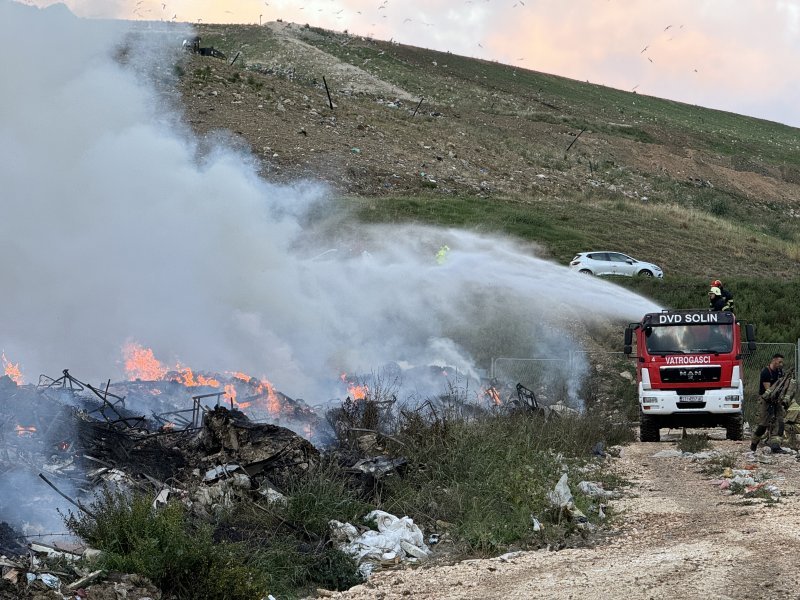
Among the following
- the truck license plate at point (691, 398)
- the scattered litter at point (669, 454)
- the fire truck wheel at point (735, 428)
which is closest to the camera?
the scattered litter at point (669, 454)

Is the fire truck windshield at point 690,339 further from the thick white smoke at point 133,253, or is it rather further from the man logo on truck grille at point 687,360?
the thick white smoke at point 133,253

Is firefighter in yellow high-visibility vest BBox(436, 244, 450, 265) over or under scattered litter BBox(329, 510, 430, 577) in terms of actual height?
over

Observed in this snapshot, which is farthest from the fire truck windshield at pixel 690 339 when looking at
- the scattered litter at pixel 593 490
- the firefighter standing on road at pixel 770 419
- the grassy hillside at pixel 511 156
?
the grassy hillside at pixel 511 156

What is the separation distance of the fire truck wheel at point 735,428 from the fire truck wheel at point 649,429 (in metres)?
1.35

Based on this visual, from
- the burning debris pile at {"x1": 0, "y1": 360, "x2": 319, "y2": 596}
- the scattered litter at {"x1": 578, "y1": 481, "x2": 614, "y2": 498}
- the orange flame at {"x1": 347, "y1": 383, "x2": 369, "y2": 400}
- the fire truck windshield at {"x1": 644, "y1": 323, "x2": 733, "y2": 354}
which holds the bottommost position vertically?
the scattered litter at {"x1": 578, "y1": 481, "x2": 614, "y2": 498}

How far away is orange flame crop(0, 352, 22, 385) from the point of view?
18719mm

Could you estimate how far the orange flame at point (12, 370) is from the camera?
61.4 feet

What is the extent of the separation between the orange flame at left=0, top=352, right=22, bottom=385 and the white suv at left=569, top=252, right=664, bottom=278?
2240 centimetres

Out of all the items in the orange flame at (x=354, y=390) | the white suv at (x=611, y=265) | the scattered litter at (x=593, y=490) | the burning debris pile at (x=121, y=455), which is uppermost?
the white suv at (x=611, y=265)

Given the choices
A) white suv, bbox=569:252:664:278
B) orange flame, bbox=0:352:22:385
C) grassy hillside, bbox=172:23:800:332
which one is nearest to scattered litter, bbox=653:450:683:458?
orange flame, bbox=0:352:22:385

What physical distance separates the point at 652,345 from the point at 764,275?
24667 millimetres

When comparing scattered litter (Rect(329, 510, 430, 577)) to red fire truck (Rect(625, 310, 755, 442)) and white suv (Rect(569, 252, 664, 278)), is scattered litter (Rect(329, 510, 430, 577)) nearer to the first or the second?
red fire truck (Rect(625, 310, 755, 442))

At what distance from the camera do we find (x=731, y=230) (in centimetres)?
5331

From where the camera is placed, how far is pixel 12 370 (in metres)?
18.9
